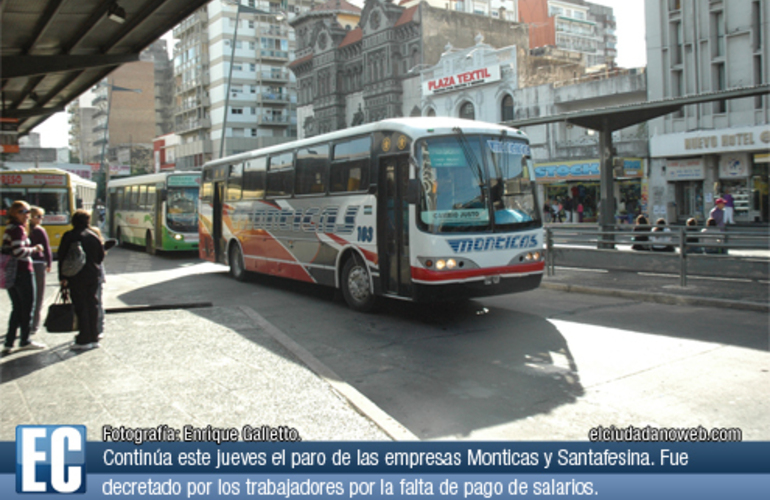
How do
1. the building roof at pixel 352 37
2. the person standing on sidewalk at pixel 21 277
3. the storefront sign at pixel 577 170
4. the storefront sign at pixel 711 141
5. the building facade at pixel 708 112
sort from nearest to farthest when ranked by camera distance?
the person standing on sidewalk at pixel 21 277, the storefront sign at pixel 711 141, the building facade at pixel 708 112, the storefront sign at pixel 577 170, the building roof at pixel 352 37

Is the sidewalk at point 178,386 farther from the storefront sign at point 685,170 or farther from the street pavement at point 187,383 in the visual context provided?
the storefront sign at point 685,170

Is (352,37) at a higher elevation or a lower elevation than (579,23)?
lower

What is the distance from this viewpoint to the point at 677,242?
12.5 m

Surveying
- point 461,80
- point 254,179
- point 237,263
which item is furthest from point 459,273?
point 461,80

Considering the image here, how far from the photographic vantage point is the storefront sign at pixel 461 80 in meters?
45.2

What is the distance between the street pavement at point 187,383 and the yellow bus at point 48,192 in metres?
14.9

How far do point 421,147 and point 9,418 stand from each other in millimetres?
6079

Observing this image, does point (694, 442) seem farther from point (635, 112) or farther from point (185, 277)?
point (185, 277)

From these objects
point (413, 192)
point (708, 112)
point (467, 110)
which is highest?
point (467, 110)

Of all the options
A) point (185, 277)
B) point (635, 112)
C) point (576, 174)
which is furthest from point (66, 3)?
point (576, 174)

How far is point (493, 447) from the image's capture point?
15.2 ft

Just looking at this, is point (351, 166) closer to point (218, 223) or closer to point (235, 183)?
point (235, 183)

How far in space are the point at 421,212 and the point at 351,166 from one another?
232 cm

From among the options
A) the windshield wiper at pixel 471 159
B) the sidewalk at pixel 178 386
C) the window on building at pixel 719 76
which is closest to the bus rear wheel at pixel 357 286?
the sidewalk at pixel 178 386
